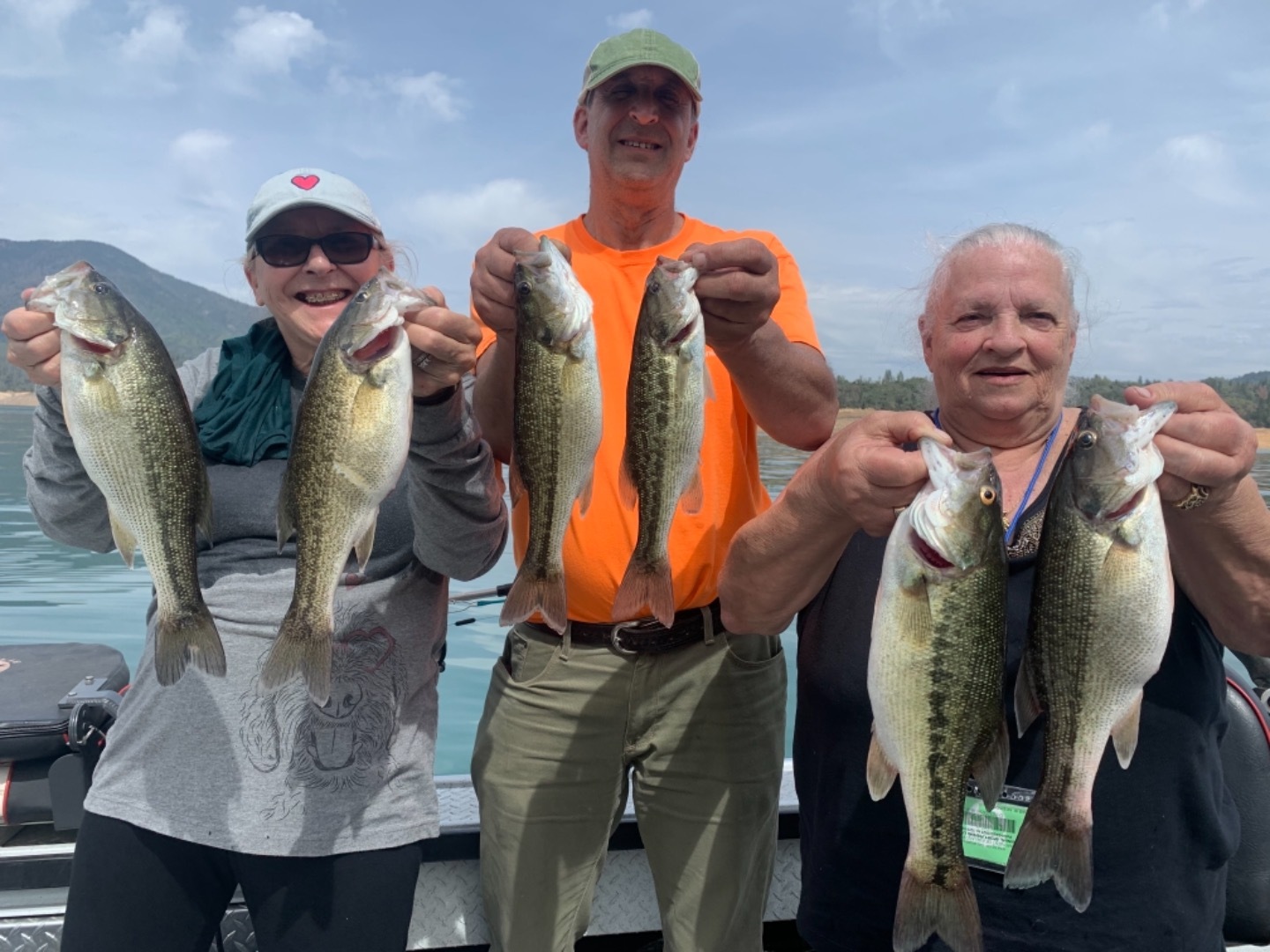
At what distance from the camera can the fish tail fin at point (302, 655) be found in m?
2.25

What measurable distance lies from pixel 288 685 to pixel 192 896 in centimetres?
65

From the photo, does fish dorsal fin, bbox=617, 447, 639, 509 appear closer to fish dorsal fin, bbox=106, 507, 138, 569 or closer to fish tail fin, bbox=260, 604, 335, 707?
fish tail fin, bbox=260, 604, 335, 707

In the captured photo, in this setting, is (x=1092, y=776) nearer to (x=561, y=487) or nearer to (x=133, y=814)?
(x=561, y=487)

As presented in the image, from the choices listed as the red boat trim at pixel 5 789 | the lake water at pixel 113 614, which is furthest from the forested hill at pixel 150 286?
the red boat trim at pixel 5 789

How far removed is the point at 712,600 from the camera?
2.98 metres

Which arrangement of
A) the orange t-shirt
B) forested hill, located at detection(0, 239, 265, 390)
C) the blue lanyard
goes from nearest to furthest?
the blue lanyard, the orange t-shirt, forested hill, located at detection(0, 239, 265, 390)

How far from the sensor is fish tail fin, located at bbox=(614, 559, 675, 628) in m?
2.43

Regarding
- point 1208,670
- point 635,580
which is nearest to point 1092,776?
point 1208,670

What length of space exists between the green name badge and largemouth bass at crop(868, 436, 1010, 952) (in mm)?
184

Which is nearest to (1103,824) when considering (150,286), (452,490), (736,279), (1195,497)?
(1195,497)

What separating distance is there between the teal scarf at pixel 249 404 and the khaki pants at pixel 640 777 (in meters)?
1.11

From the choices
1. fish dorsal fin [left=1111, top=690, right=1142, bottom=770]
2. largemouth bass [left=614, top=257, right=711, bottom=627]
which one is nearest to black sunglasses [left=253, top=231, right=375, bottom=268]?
largemouth bass [left=614, top=257, right=711, bottom=627]

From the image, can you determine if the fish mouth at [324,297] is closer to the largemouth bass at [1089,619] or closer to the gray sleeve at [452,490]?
the gray sleeve at [452,490]

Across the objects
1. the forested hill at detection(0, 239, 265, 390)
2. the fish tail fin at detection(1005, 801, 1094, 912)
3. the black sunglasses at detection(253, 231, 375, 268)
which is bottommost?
the fish tail fin at detection(1005, 801, 1094, 912)
